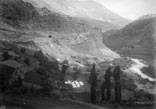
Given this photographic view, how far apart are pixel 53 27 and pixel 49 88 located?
172ft

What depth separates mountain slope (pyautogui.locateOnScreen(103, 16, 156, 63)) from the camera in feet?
452

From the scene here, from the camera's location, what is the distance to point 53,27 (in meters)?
100

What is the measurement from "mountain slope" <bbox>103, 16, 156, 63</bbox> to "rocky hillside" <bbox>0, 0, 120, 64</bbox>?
29375 millimetres

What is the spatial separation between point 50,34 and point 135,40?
276 ft

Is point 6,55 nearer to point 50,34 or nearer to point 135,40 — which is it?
point 50,34

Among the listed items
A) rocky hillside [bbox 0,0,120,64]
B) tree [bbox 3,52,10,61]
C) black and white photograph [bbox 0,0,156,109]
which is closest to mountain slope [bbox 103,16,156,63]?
black and white photograph [bbox 0,0,156,109]

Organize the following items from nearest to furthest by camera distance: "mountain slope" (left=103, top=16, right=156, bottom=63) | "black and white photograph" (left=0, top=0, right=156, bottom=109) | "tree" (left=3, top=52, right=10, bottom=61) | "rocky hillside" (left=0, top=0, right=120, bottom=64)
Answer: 1. "black and white photograph" (left=0, top=0, right=156, bottom=109)
2. "tree" (left=3, top=52, right=10, bottom=61)
3. "rocky hillside" (left=0, top=0, right=120, bottom=64)
4. "mountain slope" (left=103, top=16, right=156, bottom=63)

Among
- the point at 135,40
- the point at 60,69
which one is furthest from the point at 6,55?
the point at 135,40

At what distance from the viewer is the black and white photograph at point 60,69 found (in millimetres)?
47472

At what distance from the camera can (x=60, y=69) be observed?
228 ft

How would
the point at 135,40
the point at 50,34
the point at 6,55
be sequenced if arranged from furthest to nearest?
1. the point at 135,40
2. the point at 50,34
3. the point at 6,55

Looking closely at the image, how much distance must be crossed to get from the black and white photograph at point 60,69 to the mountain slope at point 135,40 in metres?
5.23

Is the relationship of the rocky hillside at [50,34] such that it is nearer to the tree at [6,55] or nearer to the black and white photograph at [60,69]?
the black and white photograph at [60,69]

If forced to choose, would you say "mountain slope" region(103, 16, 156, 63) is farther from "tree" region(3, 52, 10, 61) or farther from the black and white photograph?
"tree" region(3, 52, 10, 61)
